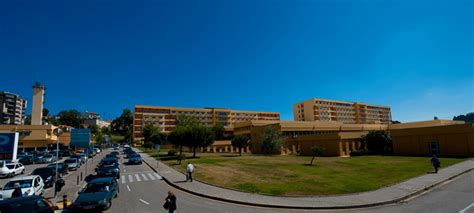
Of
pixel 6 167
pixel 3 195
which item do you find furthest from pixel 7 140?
pixel 3 195

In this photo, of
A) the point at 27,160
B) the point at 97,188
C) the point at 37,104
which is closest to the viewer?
the point at 97,188

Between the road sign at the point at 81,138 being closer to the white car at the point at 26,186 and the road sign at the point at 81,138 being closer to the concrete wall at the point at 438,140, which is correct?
the white car at the point at 26,186

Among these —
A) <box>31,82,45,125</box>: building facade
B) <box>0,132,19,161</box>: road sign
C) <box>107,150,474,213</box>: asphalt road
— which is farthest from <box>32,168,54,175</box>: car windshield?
<box>31,82,45,125</box>: building facade

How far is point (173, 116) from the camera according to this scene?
370 feet

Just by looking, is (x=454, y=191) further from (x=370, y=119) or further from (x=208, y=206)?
(x=370, y=119)

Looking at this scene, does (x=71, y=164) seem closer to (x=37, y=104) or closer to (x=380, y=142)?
(x=380, y=142)

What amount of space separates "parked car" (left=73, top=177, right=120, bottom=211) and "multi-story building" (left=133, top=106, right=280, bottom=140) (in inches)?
3075

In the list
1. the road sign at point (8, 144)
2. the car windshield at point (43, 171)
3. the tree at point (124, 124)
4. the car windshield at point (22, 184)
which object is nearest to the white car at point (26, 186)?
the car windshield at point (22, 184)

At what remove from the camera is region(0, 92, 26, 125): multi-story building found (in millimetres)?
106137

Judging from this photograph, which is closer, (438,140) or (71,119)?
(438,140)

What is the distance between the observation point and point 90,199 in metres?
12.3

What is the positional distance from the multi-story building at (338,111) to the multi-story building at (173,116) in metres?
25.6

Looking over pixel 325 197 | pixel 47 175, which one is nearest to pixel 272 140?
pixel 325 197

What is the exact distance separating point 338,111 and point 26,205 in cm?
12210
